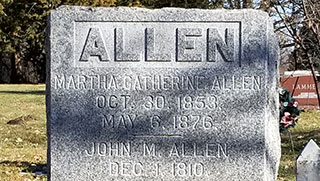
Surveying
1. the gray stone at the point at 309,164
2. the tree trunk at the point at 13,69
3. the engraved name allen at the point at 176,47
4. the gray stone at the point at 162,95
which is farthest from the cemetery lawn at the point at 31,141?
the tree trunk at the point at 13,69

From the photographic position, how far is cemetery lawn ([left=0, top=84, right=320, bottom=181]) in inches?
336

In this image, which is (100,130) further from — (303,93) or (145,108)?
(303,93)

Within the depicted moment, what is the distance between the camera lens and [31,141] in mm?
12625

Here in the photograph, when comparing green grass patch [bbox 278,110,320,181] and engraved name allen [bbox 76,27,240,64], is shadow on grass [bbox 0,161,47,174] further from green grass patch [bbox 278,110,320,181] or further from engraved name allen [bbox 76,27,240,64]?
engraved name allen [bbox 76,27,240,64]

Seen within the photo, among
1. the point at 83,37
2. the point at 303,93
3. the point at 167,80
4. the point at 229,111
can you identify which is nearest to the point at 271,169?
the point at 229,111

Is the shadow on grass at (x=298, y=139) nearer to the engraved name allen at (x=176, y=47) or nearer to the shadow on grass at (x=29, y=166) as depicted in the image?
the shadow on grass at (x=29, y=166)

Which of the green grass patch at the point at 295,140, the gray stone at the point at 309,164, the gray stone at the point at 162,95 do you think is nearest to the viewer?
the gray stone at the point at 309,164

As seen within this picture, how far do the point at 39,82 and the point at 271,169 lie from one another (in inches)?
→ 1541

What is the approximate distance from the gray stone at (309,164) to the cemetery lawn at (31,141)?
10.2 ft

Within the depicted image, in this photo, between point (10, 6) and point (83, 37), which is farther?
point (10, 6)

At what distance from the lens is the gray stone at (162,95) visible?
5.59 m

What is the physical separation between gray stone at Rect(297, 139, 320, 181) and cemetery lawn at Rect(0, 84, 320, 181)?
10.2ft

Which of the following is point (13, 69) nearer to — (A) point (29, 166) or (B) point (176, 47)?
(A) point (29, 166)

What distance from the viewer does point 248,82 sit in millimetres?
5605
